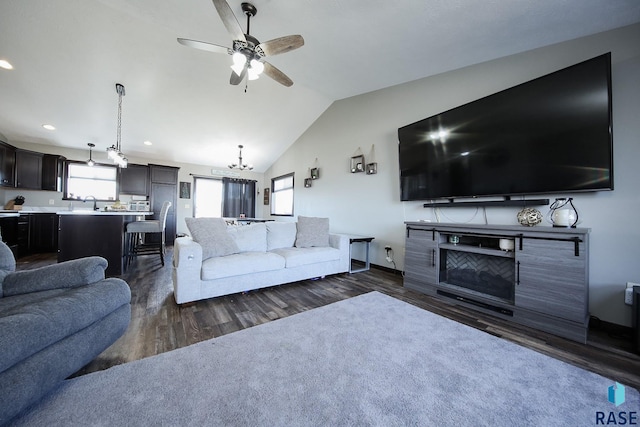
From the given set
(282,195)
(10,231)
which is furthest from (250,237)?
(10,231)

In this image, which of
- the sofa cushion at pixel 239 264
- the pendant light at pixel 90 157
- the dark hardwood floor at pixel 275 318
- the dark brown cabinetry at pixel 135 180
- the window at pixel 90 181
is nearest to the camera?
the dark hardwood floor at pixel 275 318

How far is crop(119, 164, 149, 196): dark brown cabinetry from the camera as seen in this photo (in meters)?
5.55

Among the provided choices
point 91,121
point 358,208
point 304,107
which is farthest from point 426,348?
point 91,121

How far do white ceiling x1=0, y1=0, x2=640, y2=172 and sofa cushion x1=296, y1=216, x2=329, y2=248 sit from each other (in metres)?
2.27

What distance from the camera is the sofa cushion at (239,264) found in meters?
2.37

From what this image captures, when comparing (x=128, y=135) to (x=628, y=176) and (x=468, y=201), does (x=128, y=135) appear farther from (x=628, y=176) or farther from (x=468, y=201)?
(x=628, y=176)

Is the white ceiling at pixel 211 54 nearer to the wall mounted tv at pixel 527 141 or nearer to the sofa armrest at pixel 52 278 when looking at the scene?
the wall mounted tv at pixel 527 141

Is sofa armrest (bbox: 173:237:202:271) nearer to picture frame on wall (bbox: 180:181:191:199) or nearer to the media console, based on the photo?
the media console

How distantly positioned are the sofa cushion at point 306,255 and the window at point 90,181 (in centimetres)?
534

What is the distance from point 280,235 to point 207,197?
4.69m

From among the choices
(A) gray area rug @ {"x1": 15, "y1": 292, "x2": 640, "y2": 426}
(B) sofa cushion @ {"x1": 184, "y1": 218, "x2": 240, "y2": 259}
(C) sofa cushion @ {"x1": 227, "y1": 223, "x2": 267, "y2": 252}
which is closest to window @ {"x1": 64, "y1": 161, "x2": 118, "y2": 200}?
(B) sofa cushion @ {"x1": 184, "y1": 218, "x2": 240, "y2": 259}

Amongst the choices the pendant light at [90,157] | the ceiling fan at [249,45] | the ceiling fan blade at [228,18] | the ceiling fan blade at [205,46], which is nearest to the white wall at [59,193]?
the pendant light at [90,157]

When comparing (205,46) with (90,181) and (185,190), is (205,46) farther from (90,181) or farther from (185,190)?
(90,181)

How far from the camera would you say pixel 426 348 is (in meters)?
1.62
